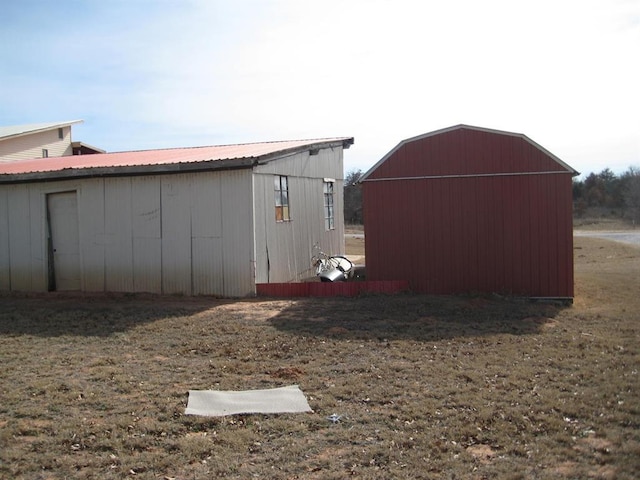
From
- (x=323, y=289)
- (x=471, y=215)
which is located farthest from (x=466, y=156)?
(x=323, y=289)

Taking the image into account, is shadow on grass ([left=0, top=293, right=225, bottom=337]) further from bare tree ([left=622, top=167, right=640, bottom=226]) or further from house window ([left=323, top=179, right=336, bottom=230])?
bare tree ([left=622, top=167, right=640, bottom=226])

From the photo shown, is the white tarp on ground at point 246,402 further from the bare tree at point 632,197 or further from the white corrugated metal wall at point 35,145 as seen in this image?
the bare tree at point 632,197

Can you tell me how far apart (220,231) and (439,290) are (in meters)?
4.70

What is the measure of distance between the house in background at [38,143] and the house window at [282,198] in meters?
14.7

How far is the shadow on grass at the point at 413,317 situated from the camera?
958cm

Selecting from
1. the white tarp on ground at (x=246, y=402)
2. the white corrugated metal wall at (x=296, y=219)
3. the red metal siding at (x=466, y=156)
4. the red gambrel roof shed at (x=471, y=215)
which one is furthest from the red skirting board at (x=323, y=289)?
the white tarp on ground at (x=246, y=402)

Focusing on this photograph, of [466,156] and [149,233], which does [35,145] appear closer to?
[149,233]

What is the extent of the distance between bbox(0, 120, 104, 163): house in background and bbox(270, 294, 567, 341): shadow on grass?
17958 mm

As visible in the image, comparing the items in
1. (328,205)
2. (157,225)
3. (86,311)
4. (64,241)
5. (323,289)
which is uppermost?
(328,205)

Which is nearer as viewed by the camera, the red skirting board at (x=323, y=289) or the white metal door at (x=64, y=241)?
the red skirting board at (x=323, y=289)

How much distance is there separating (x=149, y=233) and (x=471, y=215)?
22.4 ft

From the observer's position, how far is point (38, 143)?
2661 centimetres

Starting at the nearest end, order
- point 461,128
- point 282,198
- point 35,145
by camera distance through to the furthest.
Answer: point 461,128, point 282,198, point 35,145

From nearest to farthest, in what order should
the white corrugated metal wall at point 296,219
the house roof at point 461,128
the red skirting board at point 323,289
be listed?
the house roof at point 461,128
the red skirting board at point 323,289
the white corrugated metal wall at point 296,219
